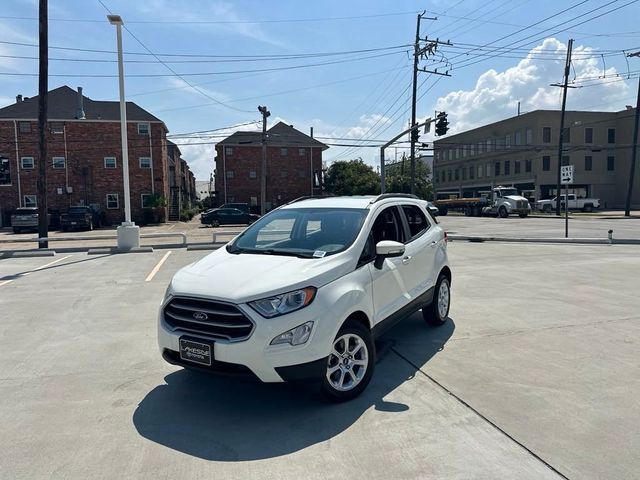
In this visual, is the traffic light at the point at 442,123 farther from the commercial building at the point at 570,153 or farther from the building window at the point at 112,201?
the commercial building at the point at 570,153

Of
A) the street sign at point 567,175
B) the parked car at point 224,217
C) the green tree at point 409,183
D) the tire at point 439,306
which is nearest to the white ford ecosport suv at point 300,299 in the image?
the tire at point 439,306

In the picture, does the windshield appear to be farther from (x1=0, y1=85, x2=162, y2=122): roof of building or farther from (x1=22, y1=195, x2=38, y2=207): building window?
(x1=22, y1=195, x2=38, y2=207): building window

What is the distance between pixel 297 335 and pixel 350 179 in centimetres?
6693

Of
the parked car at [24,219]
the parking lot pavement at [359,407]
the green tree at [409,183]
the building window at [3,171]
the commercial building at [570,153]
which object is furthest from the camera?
the green tree at [409,183]

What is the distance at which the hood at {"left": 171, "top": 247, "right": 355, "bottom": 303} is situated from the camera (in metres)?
3.71

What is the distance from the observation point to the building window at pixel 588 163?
2375 inches

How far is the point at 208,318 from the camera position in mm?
3783

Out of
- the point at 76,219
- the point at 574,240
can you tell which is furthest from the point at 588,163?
the point at 76,219

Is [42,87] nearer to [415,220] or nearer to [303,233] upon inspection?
[303,233]

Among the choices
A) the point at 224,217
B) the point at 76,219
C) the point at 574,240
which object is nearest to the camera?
the point at 574,240

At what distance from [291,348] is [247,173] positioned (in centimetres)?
5519

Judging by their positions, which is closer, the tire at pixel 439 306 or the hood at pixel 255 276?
the hood at pixel 255 276

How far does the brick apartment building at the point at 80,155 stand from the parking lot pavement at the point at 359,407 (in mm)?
38479

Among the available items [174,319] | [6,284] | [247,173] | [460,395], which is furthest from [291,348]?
[247,173]
